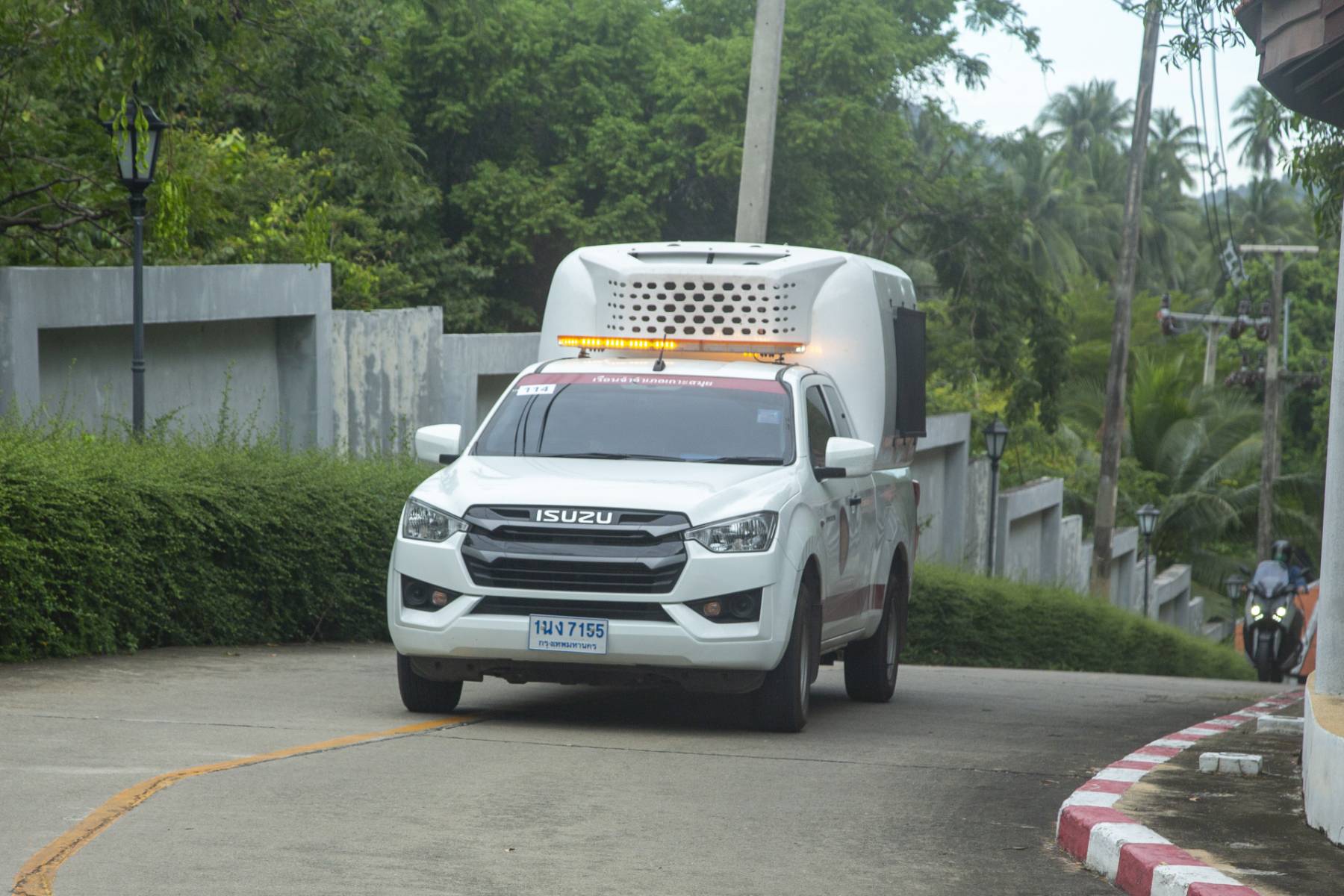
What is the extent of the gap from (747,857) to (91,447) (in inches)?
324

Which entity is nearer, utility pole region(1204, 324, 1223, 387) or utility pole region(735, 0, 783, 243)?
utility pole region(735, 0, 783, 243)

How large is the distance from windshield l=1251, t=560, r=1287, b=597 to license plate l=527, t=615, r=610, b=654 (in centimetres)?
2036

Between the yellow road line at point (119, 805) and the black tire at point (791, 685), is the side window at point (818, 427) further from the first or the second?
the yellow road line at point (119, 805)

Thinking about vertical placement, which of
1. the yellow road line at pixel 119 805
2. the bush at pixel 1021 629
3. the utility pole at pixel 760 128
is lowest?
the bush at pixel 1021 629

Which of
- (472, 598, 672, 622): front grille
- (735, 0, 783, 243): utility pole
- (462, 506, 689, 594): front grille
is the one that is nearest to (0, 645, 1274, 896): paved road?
(472, 598, 672, 622): front grille

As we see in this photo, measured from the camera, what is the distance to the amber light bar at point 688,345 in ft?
38.8

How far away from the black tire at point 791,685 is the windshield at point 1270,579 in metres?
19.0

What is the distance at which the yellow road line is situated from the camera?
5.84m

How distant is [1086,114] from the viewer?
100875 mm

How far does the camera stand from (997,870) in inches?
262

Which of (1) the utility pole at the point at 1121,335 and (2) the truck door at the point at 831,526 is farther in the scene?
(1) the utility pole at the point at 1121,335

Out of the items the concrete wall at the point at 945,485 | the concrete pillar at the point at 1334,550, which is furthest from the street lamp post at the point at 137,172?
the concrete wall at the point at 945,485

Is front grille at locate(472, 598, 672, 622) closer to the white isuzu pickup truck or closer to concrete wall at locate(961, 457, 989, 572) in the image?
the white isuzu pickup truck

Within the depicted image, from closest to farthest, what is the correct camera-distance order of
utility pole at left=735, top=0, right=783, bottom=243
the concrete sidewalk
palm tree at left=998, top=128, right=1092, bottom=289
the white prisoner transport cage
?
the concrete sidewalk, the white prisoner transport cage, utility pole at left=735, top=0, right=783, bottom=243, palm tree at left=998, top=128, right=1092, bottom=289
